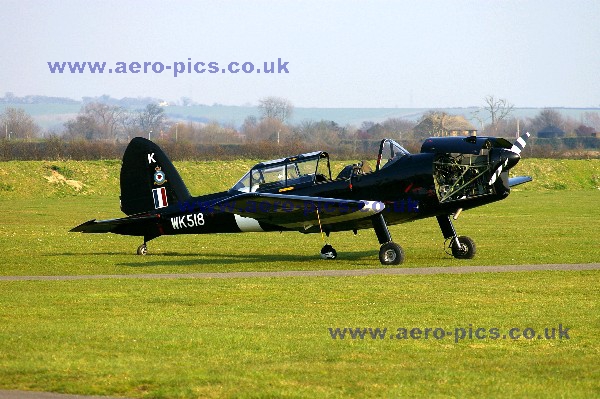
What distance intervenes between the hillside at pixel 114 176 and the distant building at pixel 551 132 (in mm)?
44287

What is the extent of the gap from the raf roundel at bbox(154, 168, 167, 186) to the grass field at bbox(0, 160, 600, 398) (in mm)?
1862

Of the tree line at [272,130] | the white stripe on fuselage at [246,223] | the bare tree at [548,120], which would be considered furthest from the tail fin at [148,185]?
the bare tree at [548,120]

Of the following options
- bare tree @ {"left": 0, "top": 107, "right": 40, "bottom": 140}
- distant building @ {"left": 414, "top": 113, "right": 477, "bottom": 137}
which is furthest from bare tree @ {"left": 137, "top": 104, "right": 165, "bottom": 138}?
distant building @ {"left": 414, "top": 113, "right": 477, "bottom": 137}

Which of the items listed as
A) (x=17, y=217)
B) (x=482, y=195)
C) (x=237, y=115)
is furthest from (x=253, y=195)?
(x=237, y=115)

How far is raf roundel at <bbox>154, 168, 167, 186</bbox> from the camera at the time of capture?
82.4ft

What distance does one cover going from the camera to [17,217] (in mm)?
42812

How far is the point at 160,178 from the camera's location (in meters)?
25.2

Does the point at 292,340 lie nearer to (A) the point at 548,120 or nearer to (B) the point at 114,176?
(B) the point at 114,176

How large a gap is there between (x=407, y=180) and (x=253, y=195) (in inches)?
139

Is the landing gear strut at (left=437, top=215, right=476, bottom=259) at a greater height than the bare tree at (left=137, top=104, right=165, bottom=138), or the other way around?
the bare tree at (left=137, top=104, right=165, bottom=138)

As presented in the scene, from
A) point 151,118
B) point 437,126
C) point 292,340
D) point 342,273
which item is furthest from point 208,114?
point 292,340

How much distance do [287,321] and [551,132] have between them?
116309mm

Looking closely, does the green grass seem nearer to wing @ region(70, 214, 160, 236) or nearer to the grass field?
the grass field

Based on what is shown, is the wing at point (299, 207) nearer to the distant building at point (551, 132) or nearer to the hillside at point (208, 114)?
the distant building at point (551, 132)
